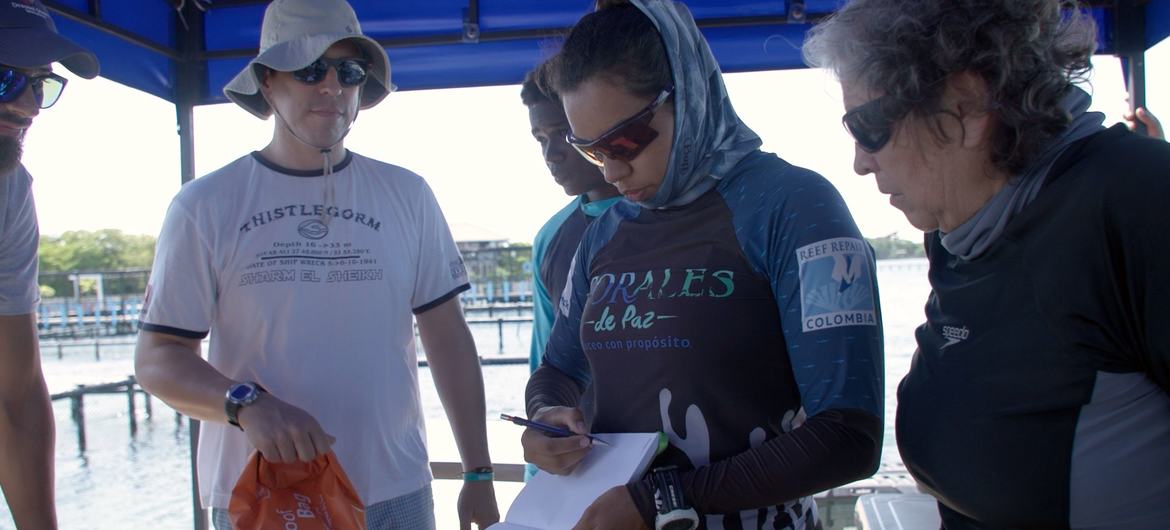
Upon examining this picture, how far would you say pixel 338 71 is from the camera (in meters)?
2.00

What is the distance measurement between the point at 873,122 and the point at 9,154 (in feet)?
6.62

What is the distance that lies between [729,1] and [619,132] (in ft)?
6.51

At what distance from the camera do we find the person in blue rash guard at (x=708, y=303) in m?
1.09

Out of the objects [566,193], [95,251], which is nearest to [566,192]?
[566,193]

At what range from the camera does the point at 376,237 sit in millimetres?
1985

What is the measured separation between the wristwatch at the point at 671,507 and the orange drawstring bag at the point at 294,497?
0.78m

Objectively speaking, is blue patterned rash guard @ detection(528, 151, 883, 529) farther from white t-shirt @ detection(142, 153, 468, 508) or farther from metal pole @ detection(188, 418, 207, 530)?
metal pole @ detection(188, 418, 207, 530)

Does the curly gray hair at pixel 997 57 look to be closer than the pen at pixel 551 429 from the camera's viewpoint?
Yes

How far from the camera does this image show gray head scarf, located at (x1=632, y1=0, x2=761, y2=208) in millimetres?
1288

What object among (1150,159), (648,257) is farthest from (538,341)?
(1150,159)

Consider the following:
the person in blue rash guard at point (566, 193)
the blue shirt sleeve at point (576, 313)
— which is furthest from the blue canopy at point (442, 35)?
the blue shirt sleeve at point (576, 313)

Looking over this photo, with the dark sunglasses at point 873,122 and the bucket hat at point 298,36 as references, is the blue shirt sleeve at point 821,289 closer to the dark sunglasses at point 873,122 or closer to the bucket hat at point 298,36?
the dark sunglasses at point 873,122

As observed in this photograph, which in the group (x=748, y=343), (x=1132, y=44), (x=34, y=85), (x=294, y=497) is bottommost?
(x=294, y=497)

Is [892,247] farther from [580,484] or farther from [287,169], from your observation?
[287,169]
